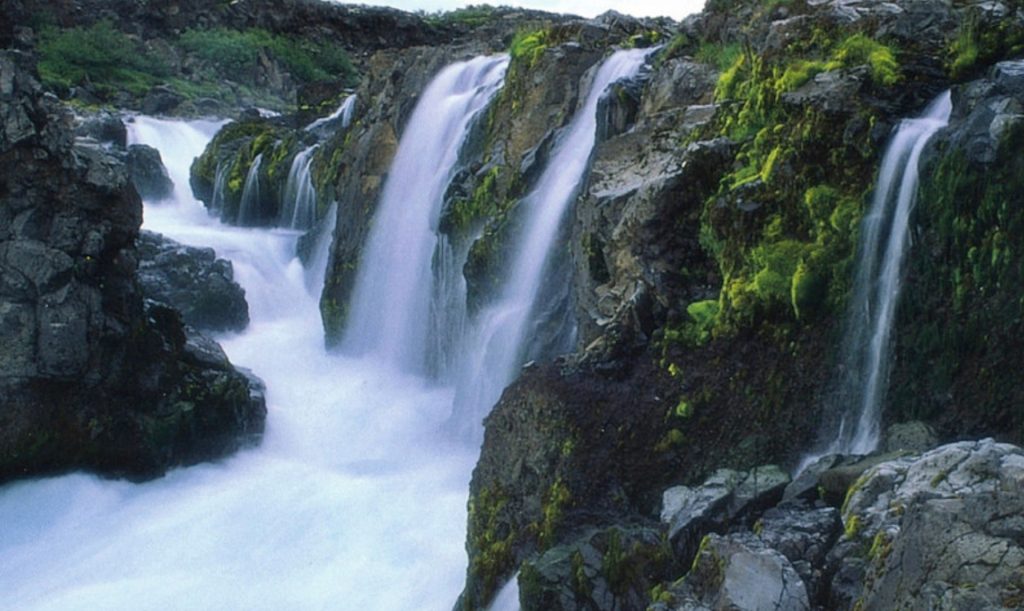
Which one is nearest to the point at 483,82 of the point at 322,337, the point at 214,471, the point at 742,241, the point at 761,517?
the point at 322,337

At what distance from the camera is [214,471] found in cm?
1418

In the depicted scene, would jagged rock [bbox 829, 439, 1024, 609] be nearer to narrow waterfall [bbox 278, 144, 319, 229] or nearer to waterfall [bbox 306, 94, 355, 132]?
narrow waterfall [bbox 278, 144, 319, 229]

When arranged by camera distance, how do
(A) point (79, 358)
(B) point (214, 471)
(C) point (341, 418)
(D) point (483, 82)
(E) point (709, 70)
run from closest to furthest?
(E) point (709, 70)
(A) point (79, 358)
(B) point (214, 471)
(C) point (341, 418)
(D) point (483, 82)

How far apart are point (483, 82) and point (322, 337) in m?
5.89

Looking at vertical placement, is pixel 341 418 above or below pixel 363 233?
below

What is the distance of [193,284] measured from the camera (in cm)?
1972

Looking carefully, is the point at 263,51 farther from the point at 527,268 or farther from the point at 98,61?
the point at 527,268

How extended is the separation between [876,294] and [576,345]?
3.84 metres

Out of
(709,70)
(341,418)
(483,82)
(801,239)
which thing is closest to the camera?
(801,239)

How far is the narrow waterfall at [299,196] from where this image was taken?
25.1 m

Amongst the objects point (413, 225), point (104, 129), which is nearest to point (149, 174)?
point (104, 129)

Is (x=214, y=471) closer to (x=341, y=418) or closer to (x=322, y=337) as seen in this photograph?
(x=341, y=418)

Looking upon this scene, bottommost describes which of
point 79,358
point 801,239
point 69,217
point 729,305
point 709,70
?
point 79,358

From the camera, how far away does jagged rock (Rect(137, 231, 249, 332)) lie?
64.0 ft
